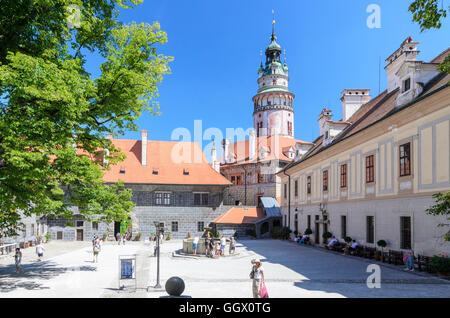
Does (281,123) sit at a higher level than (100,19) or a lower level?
higher

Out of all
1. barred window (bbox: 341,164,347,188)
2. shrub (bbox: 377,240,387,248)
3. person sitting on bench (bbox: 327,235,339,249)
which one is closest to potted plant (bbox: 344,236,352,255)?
person sitting on bench (bbox: 327,235,339,249)

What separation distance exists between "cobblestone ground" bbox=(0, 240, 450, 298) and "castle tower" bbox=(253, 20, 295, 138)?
51.1 metres

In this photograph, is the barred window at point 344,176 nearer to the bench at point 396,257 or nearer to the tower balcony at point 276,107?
the bench at point 396,257

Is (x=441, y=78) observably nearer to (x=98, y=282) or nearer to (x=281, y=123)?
(x=98, y=282)

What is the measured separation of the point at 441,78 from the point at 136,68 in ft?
48.1

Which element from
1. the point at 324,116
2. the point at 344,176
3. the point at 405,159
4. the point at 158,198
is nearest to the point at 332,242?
the point at 344,176

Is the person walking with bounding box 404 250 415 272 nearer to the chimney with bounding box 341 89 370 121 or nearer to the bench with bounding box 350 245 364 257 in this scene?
the bench with bounding box 350 245 364 257

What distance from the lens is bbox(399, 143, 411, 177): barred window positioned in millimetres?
20156

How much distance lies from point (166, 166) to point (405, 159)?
31.8 m

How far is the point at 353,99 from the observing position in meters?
34.8

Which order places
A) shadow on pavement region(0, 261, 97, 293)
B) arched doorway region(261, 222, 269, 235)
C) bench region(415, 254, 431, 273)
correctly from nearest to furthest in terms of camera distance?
shadow on pavement region(0, 261, 97, 293) < bench region(415, 254, 431, 273) < arched doorway region(261, 222, 269, 235)

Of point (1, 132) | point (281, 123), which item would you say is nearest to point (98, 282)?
point (1, 132)

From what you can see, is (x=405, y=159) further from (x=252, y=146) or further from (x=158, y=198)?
(x=252, y=146)

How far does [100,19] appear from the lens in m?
16.5
